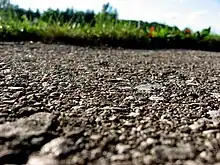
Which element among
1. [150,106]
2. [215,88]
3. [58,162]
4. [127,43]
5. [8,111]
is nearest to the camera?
[58,162]

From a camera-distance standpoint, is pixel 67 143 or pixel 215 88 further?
pixel 215 88

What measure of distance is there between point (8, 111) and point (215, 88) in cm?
107

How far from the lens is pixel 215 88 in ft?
5.64

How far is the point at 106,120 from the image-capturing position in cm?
106

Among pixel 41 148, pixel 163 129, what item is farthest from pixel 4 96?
pixel 163 129

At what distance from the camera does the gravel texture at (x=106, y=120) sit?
0.80 meters

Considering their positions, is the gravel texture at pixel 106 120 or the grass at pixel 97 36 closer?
the gravel texture at pixel 106 120

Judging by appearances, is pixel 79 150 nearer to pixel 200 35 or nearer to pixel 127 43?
pixel 127 43

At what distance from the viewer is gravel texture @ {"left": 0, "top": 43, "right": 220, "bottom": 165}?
0.80 meters

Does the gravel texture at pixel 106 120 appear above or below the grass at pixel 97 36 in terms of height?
below

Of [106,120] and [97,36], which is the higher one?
[97,36]

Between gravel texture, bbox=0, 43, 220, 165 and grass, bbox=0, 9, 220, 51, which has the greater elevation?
grass, bbox=0, 9, 220, 51

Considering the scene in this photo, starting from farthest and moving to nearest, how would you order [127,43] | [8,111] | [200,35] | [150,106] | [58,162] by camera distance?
[200,35]
[127,43]
[150,106]
[8,111]
[58,162]

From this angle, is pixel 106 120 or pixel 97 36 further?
pixel 97 36
